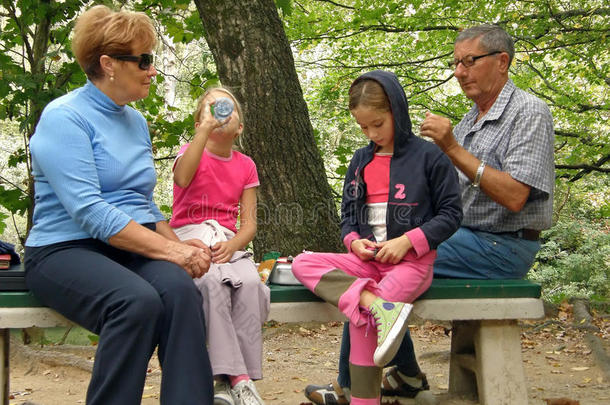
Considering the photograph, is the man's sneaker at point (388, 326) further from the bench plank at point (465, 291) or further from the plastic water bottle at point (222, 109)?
the plastic water bottle at point (222, 109)

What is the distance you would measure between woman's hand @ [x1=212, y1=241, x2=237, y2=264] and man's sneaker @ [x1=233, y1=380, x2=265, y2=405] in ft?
1.95

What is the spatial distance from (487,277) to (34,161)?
2.24 metres

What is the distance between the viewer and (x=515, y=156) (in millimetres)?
3160

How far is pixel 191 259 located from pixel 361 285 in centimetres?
74

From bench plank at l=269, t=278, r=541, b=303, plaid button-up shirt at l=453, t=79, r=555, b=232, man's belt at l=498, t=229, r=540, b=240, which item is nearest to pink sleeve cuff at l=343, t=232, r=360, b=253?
bench plank at l=269, t=278, r=541, b=303

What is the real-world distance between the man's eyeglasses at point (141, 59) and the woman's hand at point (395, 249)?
132 centimetres

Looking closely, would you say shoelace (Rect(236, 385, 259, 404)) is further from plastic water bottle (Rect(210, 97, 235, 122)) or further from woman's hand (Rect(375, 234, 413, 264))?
plastic water bottle (Rect(210, 97, 235, 122))

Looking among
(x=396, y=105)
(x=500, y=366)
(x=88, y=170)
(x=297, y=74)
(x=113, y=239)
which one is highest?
(x=297, y=74)

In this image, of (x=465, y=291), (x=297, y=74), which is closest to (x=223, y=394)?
(x=465, y=291)

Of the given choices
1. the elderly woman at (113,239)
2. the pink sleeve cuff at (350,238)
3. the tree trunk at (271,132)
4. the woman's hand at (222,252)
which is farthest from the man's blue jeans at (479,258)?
the tree trunk at (271,132)

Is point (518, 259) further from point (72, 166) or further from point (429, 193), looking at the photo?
point (72, 166)

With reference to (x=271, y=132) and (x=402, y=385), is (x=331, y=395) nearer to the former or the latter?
(x=402, y=385)

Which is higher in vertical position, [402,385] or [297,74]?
[297,74]

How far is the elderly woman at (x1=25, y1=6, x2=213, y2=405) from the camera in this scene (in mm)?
2316
